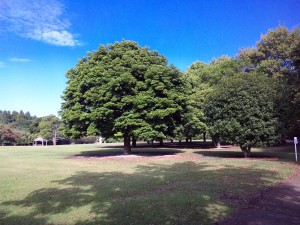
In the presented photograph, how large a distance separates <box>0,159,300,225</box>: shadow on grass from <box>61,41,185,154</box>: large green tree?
10369 millimetres

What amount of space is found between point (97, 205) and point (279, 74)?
3257cm

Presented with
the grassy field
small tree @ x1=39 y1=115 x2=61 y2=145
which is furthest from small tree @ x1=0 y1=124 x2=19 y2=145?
the grassy field

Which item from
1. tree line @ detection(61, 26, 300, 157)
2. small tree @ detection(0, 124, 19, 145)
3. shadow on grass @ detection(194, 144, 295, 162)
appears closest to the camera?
tree line @ detection(61, 26, 300, 157)

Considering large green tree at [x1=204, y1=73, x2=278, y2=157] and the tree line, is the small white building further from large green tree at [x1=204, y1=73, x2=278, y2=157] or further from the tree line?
large green tree at [x1=204, y1=73, x2=278, y2=157]

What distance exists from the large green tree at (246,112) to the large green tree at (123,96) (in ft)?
13.8

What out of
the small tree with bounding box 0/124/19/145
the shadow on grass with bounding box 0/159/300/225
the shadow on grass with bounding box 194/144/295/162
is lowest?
the shadow on grass with bounding box 194/144/295/162

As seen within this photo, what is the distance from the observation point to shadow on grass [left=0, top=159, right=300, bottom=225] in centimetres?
629

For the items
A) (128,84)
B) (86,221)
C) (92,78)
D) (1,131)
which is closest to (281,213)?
(86,221)

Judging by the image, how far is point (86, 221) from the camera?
6.13 meters

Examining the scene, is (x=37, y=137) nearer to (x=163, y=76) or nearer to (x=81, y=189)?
(x=163, y=76)

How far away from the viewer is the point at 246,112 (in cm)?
1977

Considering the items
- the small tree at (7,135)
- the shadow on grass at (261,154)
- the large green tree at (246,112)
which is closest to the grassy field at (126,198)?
the large green tree at (246,112)

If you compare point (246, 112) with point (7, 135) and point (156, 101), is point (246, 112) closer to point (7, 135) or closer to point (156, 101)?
point (156, 101)

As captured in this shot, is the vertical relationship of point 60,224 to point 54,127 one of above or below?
below
